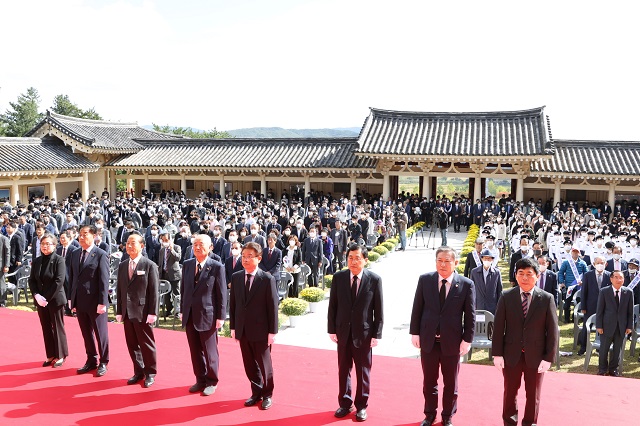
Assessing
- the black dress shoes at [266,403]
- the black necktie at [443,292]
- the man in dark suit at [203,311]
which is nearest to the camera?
the black necktie at [443,292]

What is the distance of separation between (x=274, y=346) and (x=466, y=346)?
305 centimetres

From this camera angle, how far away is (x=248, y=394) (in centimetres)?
553

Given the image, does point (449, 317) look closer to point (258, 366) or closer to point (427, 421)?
point (427, 421)

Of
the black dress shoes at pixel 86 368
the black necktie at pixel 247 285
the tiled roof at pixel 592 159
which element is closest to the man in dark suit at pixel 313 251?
the black dress shoes at pixel 86 368

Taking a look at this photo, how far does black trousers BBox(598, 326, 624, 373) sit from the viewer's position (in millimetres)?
7789

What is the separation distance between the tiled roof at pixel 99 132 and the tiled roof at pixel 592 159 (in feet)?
73.7

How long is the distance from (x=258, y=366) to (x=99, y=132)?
29.9 m

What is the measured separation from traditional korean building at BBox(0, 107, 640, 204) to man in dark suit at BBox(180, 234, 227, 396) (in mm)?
20682

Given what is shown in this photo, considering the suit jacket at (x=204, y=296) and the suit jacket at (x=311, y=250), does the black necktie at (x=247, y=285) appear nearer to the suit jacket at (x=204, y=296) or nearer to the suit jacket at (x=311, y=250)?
the suit jacket at (x=204, y=296)

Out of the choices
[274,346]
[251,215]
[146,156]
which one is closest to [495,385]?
[274,346]

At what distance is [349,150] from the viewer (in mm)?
28656

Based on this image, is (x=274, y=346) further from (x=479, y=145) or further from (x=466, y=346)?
(x=479, y=145)

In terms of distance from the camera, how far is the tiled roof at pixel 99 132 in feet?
91.9

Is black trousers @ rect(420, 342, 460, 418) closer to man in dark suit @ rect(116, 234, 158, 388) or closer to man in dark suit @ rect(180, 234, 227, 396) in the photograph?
man in dark suit @ rect(180, 234, 227, 396)
